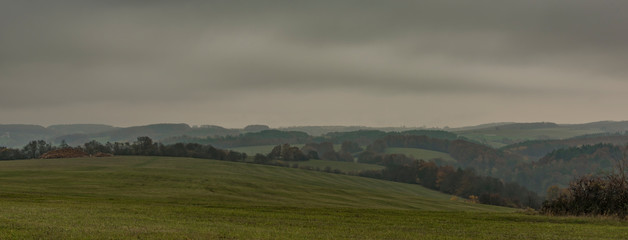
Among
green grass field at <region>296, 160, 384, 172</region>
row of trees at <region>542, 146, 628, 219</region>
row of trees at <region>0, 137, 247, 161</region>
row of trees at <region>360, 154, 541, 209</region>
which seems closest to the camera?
row of trees at <region>542, 146, 628, 219</region>

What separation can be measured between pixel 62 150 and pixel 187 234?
143m

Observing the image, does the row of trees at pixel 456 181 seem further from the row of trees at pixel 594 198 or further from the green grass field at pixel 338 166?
the row of trees at pixel 594 198

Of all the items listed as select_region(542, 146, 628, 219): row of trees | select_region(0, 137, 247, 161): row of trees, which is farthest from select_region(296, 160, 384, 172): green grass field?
select_region(542, 146, 628, 219): row of trees

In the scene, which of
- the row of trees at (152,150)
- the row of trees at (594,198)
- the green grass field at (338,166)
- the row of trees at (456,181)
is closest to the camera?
the row of trees at (594,198)

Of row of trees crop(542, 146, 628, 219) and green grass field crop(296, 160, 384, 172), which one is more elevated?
row of trees crop(542, 146, 628, 219)

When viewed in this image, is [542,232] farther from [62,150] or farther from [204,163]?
[62,150]

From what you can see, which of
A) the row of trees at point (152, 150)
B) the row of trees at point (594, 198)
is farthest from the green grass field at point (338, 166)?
the row of trees at point (594, 198)

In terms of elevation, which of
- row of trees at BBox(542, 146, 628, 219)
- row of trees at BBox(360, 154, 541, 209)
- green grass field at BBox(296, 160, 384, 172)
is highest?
row of trees at BBox(542, 146, 628, 219)

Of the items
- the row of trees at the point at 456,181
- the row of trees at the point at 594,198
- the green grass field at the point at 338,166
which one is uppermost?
the row of trees at the point at 594,198

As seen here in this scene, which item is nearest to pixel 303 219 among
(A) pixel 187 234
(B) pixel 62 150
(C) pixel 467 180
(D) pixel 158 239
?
(A) pixel 187 234

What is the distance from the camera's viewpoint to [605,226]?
24.4 meters

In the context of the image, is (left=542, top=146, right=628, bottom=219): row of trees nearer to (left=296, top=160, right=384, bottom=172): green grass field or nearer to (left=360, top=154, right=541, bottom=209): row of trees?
(left=360, top=154, right=541, bottom=209): row of trees

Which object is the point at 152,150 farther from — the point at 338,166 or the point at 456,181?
the point at 456,181

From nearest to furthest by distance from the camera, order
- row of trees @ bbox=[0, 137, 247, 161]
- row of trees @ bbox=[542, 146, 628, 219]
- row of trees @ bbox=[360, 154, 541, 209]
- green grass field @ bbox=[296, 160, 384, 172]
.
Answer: row of trees @ bbox=[542, 146, 628, 219] < row of trees @ bbox=[360, 154, 541, 209] < row of trees @ bbox=[0, 137, 247, 161] < green grass field @ bbox=[296, 160, 384, 172]
